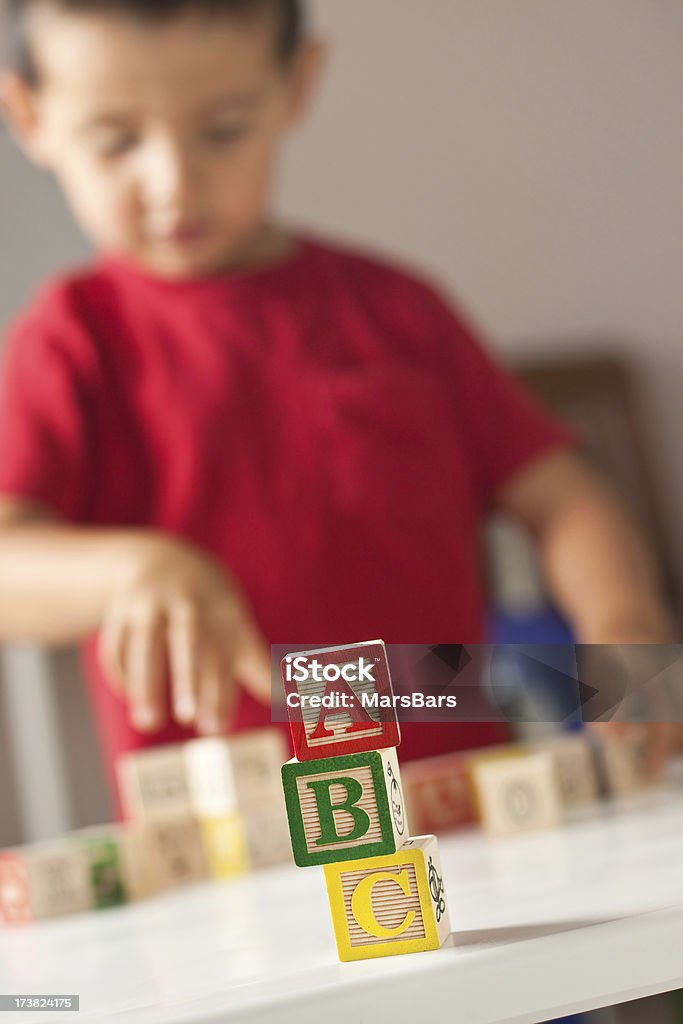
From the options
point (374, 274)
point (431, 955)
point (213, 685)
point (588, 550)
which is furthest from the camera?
point (374, 274)

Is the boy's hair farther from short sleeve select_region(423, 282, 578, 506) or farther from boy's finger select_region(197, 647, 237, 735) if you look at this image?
boy's finger select_region(197, 647, 237, 735)

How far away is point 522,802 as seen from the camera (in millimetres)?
651

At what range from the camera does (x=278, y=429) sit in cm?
98

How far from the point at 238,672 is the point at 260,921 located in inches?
7.1


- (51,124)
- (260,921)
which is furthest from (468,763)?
(51,124)

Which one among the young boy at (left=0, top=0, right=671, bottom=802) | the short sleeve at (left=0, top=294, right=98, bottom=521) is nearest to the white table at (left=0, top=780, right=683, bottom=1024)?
the young boy at (left=0, top=0, right=671, bottom=802)

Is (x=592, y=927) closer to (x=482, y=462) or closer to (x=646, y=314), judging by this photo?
(x=482, y=462)

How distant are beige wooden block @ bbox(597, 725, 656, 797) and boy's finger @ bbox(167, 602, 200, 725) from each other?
29 centimetres

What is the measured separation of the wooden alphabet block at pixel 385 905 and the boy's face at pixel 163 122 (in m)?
0.79

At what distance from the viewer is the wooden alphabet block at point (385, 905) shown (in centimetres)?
29

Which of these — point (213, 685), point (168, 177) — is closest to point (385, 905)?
point (213, 685)

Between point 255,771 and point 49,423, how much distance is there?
42 centimetres

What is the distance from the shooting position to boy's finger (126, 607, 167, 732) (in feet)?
1.78

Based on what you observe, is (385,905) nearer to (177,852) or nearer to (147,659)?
(147,659)
